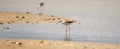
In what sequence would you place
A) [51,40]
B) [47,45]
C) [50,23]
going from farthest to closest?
[50,23] → [51,40] → [47,45]

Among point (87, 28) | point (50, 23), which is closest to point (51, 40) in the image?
point (87, 28)

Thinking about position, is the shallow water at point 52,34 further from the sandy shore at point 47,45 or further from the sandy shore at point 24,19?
the sandy shore at point 24,19

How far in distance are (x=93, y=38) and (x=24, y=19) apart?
330 inches

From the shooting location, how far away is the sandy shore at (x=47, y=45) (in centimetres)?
1730

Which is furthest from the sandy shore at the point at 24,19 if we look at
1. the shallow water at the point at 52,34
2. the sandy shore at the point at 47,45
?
the sandy shore at the point at 47,45

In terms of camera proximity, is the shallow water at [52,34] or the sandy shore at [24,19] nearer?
the shallow water at [52,34]

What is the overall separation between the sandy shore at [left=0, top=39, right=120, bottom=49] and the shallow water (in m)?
1.32

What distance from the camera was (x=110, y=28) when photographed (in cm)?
2372

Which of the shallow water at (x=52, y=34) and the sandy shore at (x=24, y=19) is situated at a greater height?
the sandy shore at (x=24, y=19)

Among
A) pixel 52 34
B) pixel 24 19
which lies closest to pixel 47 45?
pixel 52 34

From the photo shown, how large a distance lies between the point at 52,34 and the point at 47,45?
369 cm

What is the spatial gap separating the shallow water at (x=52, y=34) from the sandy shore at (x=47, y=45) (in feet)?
4.34

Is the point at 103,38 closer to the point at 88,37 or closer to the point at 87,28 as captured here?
the point at 88,37

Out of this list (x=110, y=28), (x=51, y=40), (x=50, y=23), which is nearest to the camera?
(x=51, y=40)
